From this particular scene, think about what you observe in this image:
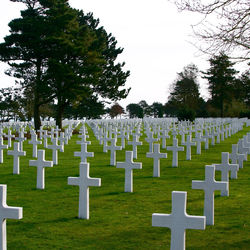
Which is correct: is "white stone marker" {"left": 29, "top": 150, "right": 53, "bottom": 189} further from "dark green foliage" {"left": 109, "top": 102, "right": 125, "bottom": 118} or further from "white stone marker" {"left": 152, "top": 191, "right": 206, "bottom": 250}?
"dark green foliage" {"left": 109, "top": 102, "right": 125, "bottom": 118}

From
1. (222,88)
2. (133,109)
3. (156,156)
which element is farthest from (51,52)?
(133,109)

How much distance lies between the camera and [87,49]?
33844 mm

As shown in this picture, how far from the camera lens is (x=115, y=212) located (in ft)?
23.5

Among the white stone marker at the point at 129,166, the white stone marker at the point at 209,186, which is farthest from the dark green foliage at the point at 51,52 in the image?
the white stone marker at the point at 209,186

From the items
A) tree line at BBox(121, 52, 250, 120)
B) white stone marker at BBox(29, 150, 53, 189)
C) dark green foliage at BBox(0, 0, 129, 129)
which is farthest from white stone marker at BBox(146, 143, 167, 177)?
tree line at BBox(121, 52, 250, 120)

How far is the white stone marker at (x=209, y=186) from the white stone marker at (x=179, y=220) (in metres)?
1.98

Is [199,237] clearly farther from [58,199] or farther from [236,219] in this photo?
[58,199]

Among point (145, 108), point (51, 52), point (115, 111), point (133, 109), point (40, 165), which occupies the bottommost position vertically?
point (40, 165)

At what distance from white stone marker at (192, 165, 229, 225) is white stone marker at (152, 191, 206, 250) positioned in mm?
1976

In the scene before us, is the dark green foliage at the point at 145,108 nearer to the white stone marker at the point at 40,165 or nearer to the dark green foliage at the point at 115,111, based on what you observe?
the dark green foliage at the point at 115,111

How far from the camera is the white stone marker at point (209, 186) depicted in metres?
6.19

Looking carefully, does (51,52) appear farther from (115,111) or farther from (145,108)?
(145,108)

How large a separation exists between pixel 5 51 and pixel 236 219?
27.2 metres

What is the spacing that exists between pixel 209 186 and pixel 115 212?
1.75 meters
